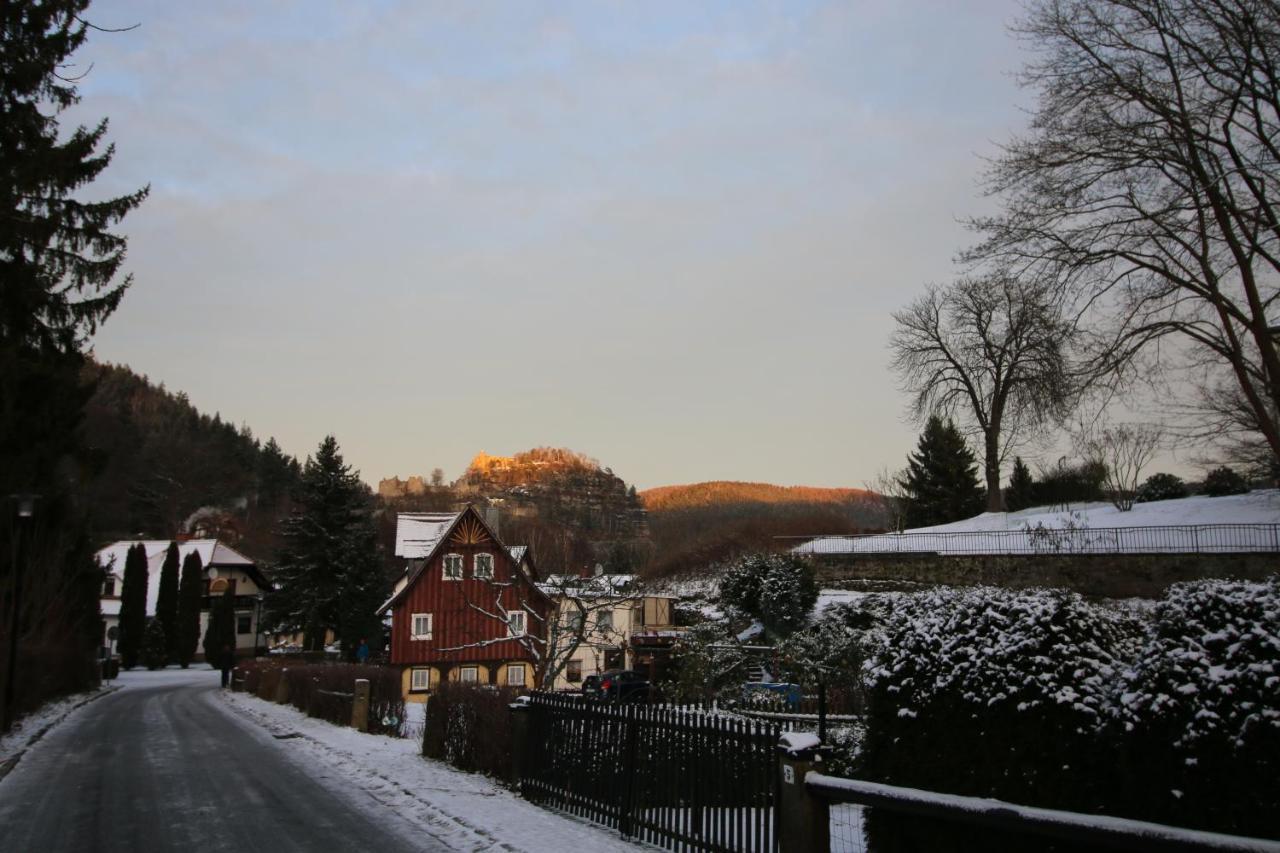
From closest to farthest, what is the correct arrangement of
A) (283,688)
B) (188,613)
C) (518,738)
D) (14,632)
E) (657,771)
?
(657,771) → (518,738) → (14,632) → (283,688) → (188,613)

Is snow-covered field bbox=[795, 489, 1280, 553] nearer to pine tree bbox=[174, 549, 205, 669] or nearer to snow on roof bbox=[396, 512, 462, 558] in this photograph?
snow on roof bbox=[396, 512, 462, 558]

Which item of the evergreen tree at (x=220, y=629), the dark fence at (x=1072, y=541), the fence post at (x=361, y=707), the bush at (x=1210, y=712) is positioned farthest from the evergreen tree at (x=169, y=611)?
the bush at (x=1210, y=712)

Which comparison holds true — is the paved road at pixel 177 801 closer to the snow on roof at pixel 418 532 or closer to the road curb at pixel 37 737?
the road curb at pixel 37 737

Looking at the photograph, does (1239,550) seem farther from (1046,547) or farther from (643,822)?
(643,822)

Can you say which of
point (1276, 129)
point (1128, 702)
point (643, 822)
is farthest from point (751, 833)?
point (1276, 129)

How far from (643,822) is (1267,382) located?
20152 mm

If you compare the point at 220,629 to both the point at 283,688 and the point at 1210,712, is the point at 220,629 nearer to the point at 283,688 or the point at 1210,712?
the point at 283,688

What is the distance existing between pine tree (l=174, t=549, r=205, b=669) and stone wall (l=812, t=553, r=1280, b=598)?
46664mm

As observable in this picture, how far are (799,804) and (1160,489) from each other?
39.1 meters

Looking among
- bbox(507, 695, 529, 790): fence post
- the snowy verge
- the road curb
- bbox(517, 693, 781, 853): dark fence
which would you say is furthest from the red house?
bbox(517, 693, 781, 853): dark fence

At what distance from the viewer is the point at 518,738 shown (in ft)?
37.3

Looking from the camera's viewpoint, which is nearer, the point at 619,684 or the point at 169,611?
the point at 619,684

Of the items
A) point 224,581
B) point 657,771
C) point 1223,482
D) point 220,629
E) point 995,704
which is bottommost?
point 220,629

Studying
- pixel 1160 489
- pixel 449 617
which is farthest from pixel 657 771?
pixel 1160 489
